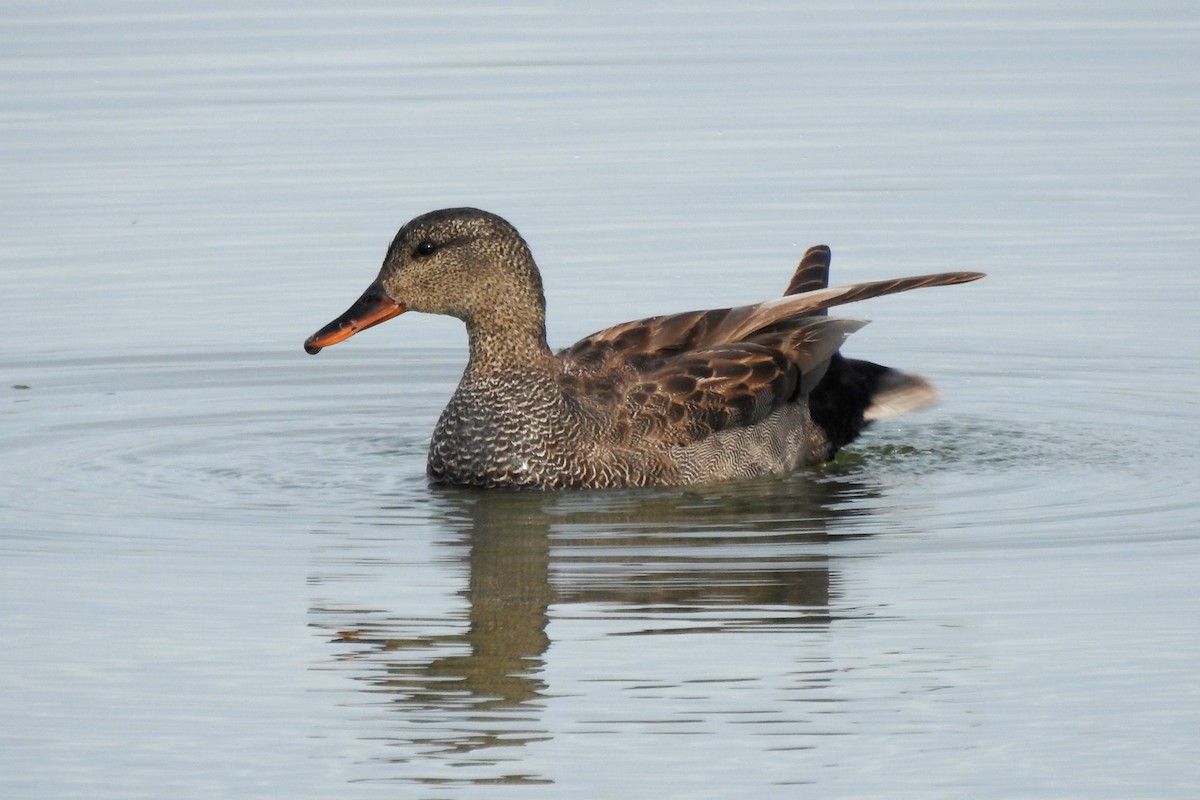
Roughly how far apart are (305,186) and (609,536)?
8.27 meters

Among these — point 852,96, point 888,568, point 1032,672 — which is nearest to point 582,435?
point 888,568

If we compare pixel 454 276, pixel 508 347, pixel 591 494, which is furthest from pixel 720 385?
pixel 454 276

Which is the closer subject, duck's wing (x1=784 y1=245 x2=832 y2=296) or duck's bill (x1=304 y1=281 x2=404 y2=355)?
duck's bill (x1=304 y1=281 x2=404 y2=355)

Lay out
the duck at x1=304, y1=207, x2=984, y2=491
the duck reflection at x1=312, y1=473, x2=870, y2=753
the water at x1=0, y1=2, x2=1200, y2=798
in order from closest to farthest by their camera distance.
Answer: the water at x1=0, y1=2, x2=1200, y2=798
the duck reflection at x1=312, y1=473, x2=870, y2=753
the duck at x1=304, y1=207, x2=984, y2=491

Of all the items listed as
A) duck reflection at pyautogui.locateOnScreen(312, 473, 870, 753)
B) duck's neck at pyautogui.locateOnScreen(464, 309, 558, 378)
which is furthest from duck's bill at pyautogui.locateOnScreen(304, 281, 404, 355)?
duck reflection at pyautogui.locateOnScreen(312, 473, 870, 753)

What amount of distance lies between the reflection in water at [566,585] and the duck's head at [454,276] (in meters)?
0.86

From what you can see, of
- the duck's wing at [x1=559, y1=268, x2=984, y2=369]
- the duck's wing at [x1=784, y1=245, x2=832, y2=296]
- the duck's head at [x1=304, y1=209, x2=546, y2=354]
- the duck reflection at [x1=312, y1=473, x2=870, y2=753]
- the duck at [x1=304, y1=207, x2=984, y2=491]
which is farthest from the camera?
the duck's wing at [x1=784, y1=245, x2=832, y2=296]

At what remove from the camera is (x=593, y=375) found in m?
11.9

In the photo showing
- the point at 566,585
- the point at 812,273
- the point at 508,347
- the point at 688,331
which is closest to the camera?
the point at 566,585

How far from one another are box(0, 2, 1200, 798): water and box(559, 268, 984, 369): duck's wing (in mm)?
794

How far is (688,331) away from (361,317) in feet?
5.02

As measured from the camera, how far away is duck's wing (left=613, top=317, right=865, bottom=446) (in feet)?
38.2

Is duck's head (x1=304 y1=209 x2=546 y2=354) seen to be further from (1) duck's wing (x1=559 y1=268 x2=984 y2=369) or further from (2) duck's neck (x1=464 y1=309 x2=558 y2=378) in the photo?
(1) duck's wing (x1=559 y1=268 x2=984 y2=369)

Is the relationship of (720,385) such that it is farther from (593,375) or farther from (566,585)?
(566,585)
